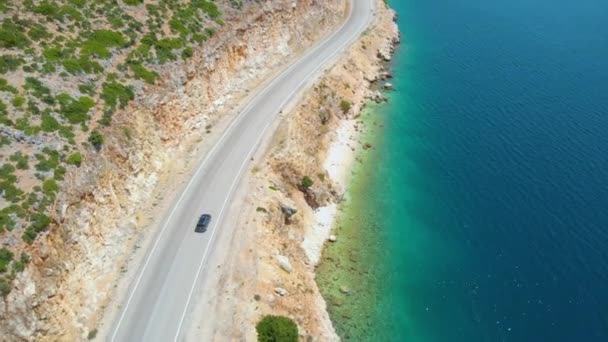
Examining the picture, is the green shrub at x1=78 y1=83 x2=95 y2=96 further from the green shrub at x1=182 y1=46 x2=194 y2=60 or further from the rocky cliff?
the green shrub at x1=182 y1=46 x2=194 y2=60

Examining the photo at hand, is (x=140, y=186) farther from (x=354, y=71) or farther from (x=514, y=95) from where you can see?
(x=514, y=95)

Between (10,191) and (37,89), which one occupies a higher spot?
(37,89)

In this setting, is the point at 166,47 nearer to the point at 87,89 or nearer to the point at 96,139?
the point at 87,89

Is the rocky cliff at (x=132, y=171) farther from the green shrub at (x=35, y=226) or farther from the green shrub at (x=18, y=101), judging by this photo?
the green shrub at (x=18, y=101)

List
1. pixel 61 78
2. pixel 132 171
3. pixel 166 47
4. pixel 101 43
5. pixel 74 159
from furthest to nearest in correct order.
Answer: pixel 166 47 → pixel 101 43 → pixel 61 78 → pixel 132 171 → pixel 74 159

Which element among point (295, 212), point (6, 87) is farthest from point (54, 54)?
point (295, 212)

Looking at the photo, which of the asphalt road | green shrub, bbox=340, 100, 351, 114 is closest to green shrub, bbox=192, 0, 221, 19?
the asphalt road

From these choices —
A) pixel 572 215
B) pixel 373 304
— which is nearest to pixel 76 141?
pixel 373 304

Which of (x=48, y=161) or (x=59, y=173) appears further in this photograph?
(x=48, y=161)

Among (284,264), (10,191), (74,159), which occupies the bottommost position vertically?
(284,264)
